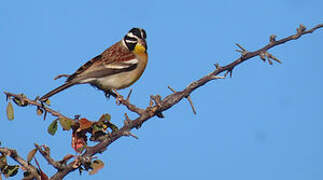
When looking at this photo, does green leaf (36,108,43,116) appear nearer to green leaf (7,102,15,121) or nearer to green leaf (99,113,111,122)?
green leaf (7,102,15,121)

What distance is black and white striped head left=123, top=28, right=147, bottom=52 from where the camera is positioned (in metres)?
9.14

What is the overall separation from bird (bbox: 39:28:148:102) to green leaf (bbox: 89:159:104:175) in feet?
13.1

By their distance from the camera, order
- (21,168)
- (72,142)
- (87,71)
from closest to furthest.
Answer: (21,168), (72,142), (87,71)

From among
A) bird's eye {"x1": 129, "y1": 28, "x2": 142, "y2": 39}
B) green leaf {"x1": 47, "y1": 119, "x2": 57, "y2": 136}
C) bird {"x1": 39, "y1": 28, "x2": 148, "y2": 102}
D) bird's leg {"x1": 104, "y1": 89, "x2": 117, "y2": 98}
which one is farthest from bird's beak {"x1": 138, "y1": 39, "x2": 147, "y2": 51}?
green leaf {"x1": 47, "y1": 119, "x2": 57, "y2": 136}

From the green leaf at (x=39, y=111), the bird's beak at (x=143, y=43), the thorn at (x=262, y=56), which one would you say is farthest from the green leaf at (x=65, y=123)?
the bird's beak at (x=143, y=43)

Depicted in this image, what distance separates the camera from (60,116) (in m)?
3.93

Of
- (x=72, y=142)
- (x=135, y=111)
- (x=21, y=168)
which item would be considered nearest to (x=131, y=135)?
(x=135, y=111)

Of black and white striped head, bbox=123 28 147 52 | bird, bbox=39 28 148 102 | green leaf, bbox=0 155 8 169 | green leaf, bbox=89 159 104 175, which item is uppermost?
black and white striped head, bbox=123 28 147 52

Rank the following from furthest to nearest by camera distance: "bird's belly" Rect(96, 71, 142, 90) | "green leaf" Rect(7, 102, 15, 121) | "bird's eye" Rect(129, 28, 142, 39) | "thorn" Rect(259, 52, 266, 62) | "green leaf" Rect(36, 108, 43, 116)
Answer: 1. "bird's eye" Rect(129, 28, 142, 39)
2. "bird's belly" Rect(96, 71, 142, 90)
3. "green leaf" Rect(36, 108, 43, 116)
4. "green leaf" Rect(7, 102, 15, 121)
5. "thorn" Rect(259, 52, 266, 62)

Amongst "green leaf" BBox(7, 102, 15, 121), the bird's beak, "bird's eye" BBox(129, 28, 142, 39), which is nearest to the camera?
"green leaf" BBox(7, 102, 15, 121)

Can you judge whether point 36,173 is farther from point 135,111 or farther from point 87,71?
point 87,71

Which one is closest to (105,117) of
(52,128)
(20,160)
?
(52,128)

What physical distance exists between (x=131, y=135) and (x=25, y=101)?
3.98 ft

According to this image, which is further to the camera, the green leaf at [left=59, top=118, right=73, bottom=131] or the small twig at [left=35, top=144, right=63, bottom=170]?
the green leaf at [left=59, top=118, right=73, bottom=131]
